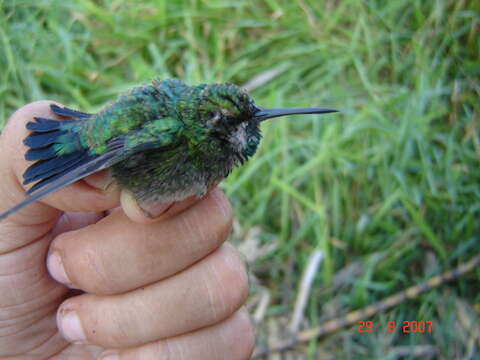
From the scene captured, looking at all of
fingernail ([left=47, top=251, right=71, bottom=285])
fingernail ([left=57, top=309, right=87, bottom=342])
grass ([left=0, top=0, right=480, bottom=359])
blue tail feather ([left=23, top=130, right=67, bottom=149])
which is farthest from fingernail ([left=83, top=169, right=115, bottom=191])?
grass ([left=0, top=0, right=480, bottom=359])

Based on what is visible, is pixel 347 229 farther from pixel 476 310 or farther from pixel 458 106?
pixel 458 106

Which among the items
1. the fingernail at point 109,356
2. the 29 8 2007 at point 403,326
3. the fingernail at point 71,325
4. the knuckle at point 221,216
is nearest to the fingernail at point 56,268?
the fingernail at point 71,325

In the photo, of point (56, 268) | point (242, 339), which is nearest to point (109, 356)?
point (56, 268)

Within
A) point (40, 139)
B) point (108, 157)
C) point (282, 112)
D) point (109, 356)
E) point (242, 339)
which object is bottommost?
point (242, 339)

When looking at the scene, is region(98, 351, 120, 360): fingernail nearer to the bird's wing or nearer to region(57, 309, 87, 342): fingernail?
region(57, 309, 87, 342): fingernail

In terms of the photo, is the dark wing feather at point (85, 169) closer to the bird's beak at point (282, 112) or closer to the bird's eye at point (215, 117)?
the bird's eye at point (215, 117)

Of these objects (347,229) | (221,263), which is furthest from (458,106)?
(221,263)

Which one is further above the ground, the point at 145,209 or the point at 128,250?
the point at 145,209

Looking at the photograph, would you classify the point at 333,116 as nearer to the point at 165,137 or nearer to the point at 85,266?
the point at 165,137
